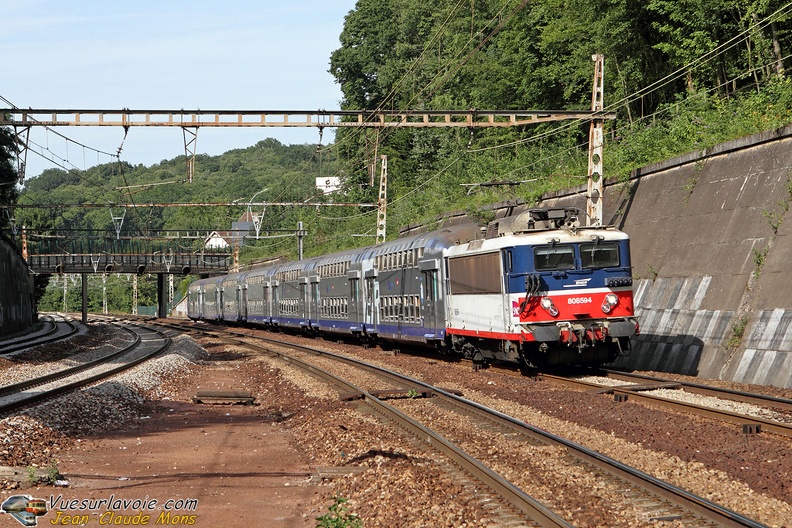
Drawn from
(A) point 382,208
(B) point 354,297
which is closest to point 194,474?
(B) point 354,297

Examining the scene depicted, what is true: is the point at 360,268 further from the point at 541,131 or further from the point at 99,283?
the point at 99,283

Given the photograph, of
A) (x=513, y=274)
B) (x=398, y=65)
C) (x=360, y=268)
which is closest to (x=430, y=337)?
(x=513, y=274)

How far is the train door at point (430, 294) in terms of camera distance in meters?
24.9

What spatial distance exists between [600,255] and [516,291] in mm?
2016

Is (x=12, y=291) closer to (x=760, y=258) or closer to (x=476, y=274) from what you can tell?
(x=476, y=274)

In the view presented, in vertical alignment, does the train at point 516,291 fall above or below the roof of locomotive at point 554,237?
below

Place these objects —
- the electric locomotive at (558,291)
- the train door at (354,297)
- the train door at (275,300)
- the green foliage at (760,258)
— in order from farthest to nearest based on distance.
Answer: the train door at (275,300) < the train door at (354,297) < the green foliage at (760,258) < the electric locomotive at (558,291)

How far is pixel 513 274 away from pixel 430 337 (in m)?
6.38

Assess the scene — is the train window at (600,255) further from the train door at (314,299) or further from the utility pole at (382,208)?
the utility pole at (382,208)

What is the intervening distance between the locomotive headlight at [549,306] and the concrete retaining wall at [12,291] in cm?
3106

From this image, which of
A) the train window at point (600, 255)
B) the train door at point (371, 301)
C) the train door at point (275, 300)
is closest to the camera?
the train window at point (600, 255)

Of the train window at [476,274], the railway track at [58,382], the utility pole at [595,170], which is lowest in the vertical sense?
the railway track at [58,382]

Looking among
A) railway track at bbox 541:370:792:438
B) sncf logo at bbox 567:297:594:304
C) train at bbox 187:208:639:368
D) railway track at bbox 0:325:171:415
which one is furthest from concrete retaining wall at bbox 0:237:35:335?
railway track at bbox 541:370:792:438

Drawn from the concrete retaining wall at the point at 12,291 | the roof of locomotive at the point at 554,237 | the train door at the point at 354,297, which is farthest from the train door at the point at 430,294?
the concrete retaining wall at the point at 12,291
